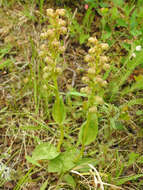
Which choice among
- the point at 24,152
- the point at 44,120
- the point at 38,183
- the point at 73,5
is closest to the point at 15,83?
the point at 44,120

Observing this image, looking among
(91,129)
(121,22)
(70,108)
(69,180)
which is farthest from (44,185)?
(121,22)

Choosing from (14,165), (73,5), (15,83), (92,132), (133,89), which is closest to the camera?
(92,132)

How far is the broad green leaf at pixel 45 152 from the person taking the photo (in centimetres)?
222

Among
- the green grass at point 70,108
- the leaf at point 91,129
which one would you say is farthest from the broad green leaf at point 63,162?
the leaf at point 91,129

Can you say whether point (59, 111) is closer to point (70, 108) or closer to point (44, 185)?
point (70, 108)

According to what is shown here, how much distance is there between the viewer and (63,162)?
229 cm

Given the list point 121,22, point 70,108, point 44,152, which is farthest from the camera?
point 121,22

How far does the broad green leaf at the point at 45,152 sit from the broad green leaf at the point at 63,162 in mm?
81

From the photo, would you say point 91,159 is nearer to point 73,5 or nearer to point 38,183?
point 38,183

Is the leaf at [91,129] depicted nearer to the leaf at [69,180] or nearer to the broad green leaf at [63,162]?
the broad green leaf at [63,162]

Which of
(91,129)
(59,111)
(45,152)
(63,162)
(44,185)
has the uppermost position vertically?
(59,111)

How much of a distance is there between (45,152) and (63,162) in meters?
0.20

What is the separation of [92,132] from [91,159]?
297mm

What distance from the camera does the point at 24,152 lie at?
2.44m
